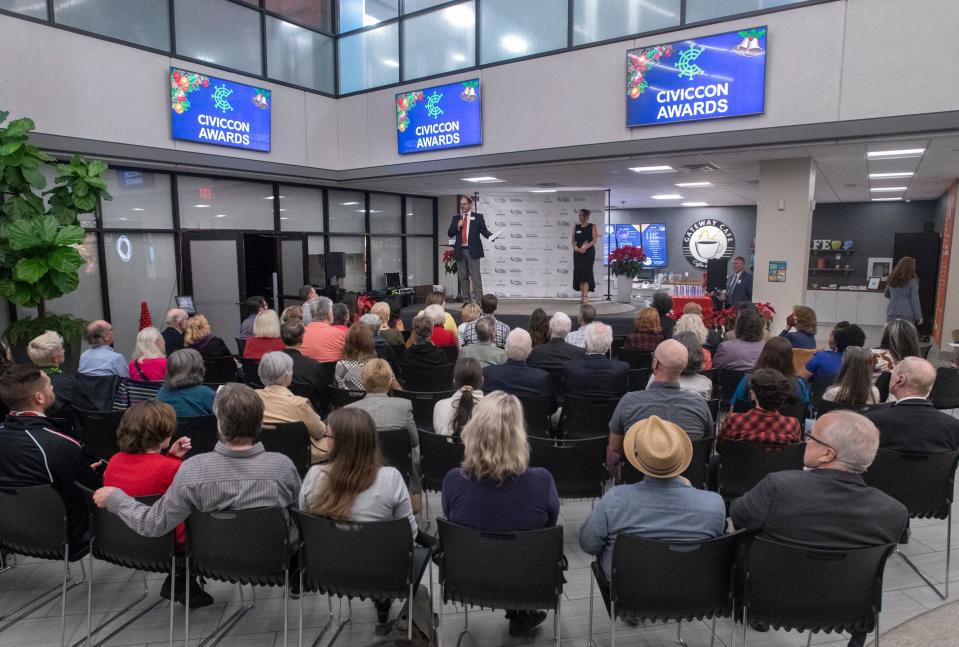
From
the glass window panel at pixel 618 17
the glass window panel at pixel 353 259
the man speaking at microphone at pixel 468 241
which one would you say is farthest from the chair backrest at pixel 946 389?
the glass window panel at pixel 353 259

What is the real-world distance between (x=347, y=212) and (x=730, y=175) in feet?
23.4

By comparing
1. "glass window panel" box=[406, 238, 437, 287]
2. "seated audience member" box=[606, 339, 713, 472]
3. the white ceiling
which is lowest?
"seated audience member" box=[606, 339, 713, 472]

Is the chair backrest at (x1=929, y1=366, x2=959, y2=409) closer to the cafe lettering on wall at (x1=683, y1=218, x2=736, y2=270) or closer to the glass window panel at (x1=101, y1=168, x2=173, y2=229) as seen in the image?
the glass window panel at (x1=101, y1=168, x2=173, y2=229)

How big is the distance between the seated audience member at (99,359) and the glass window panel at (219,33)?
5724 mm

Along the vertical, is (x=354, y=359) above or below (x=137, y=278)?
below

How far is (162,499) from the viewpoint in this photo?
2414 mm

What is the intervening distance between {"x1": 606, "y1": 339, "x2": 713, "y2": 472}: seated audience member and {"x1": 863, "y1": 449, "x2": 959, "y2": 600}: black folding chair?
32.6 inches

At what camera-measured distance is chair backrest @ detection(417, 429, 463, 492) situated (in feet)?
11.0

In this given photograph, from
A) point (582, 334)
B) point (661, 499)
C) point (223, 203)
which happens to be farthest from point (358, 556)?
point (223, 203)

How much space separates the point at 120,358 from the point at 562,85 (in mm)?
6669

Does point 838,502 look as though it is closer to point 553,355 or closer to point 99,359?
point 553,355

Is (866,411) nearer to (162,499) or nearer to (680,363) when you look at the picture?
(680,363)

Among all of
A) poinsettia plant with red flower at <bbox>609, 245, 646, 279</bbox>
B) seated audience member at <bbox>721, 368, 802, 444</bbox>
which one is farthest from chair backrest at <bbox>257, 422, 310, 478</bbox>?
poinsettia plant with red flower at <bbox>609, 245, 646, 279</bbox>

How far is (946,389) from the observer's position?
5.38 meters
